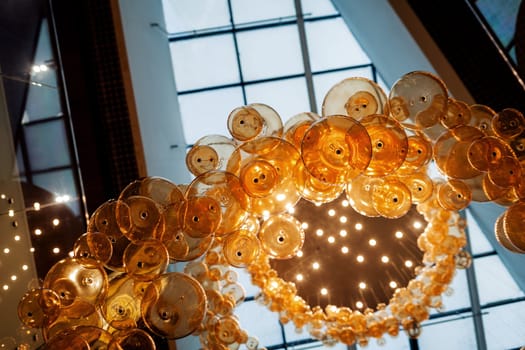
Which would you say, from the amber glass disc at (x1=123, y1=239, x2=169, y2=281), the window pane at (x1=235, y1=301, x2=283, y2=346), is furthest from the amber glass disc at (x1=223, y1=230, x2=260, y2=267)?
the window pane at (x1=235, y1=301, x2=283, y2=346)

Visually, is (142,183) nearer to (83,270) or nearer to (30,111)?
(83,270)

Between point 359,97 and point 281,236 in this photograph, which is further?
point 281,236

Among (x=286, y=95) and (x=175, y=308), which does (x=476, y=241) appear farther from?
(x=175, y=308)

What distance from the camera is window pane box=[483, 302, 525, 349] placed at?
6.43m

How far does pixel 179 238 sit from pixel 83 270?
1.47 ft

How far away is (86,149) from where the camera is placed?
4578 millimetres

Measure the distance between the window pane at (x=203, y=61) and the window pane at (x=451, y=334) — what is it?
3.70 metres

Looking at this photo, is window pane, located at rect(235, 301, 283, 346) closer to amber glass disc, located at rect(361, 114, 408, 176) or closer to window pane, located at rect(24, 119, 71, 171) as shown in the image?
window pane, located at rect(24, 119, 71, 171)

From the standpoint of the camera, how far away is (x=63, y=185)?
452cm

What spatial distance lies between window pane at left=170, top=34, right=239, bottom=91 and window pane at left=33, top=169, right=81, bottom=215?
2.24 m

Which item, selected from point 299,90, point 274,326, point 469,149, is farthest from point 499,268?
point 469,149

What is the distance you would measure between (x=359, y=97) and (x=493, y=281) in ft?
15.4

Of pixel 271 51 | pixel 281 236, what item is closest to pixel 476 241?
pixel 271 51


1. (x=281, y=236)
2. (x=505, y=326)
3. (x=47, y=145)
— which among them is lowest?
(x=505, y=326)
